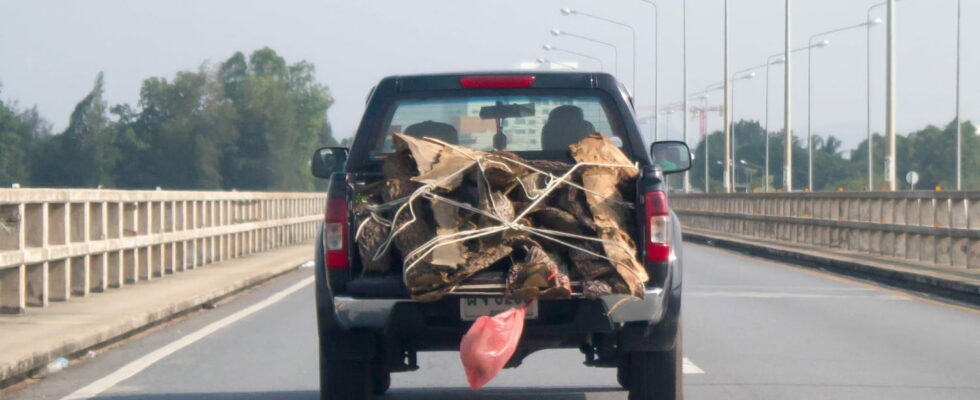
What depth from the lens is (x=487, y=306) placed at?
621 centimetres

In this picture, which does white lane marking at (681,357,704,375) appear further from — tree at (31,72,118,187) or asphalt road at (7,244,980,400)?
tree at (31,72,118,187)

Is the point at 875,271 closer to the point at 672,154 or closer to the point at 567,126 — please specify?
the point at 672,154

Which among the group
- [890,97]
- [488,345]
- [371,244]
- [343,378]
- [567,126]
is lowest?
[343,378]

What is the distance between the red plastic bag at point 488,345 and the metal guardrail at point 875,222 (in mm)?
13501

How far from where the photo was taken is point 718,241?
33.8m

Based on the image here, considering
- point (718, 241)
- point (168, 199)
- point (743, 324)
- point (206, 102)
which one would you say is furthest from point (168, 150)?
point (743, 324)

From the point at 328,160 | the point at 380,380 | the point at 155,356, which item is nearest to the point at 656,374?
the point at 380,380

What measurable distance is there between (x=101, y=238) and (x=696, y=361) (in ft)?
24.9

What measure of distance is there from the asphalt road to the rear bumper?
2.23 m

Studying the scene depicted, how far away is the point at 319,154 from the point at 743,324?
238 inches

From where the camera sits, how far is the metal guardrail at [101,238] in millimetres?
12352

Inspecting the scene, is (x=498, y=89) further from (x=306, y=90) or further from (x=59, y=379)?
(x=306, y=90)

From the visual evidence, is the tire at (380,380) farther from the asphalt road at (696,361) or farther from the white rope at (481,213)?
the white rope at (481,213)

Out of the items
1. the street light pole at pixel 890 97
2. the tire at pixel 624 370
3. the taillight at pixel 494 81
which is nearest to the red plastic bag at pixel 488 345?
the tire at pixel 624 370
